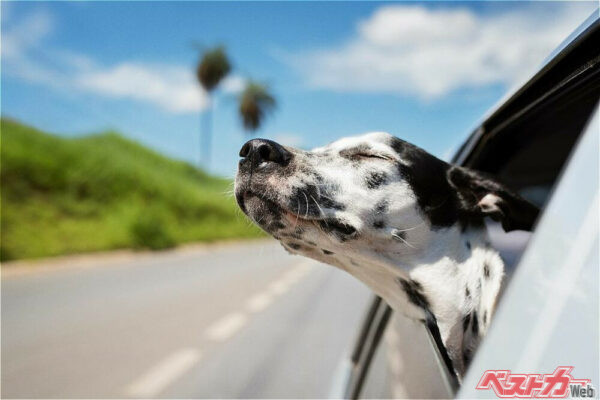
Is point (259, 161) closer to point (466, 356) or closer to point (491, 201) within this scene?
point (491, 201)

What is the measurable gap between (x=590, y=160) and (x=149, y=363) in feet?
20.2

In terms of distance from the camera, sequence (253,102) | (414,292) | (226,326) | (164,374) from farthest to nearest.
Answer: (253,102) < (226,326) < (164,374) < (414,292)

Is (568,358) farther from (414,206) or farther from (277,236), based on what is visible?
(277,236)

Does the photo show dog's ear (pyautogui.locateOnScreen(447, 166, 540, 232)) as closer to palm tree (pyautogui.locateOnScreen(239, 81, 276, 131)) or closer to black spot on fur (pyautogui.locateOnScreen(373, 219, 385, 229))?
black spot on fur (pyautogui.locateOnScreen(373, 219, 385, 229))

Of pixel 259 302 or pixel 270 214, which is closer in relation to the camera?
pixel 270 214

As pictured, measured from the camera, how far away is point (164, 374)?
5984mm

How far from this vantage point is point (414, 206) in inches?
75.8

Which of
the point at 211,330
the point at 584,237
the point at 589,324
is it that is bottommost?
the point at 211,330

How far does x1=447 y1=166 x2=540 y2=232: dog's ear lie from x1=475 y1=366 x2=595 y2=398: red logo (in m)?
0.97

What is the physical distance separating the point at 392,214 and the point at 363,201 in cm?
11

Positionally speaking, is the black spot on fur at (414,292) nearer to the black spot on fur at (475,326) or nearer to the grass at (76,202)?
the black spot on fur at (475,326)

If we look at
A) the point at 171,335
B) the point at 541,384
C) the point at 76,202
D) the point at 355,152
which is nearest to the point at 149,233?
the point at 76,202

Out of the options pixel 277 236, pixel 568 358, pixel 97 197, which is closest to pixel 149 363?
pixel 277 236

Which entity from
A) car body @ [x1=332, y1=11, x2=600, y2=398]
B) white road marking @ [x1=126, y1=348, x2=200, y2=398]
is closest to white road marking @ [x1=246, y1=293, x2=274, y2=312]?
white road marking @ [x1=126, y1=348, x2=200, y2=398]
